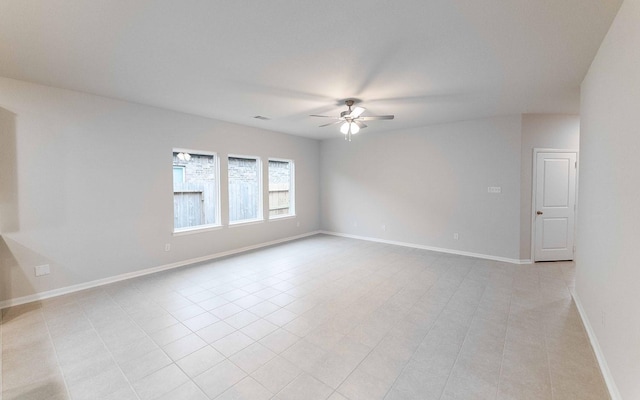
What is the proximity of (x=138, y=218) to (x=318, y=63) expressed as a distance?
3.63 meters

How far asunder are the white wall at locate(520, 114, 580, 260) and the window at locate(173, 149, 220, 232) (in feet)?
18.9

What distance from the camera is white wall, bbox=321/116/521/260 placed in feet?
15.7

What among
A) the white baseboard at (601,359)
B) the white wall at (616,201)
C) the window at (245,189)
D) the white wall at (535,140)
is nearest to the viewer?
the white wall at (616,201)

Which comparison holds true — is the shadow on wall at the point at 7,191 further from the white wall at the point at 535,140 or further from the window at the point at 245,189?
the white wall at the point at 535,140

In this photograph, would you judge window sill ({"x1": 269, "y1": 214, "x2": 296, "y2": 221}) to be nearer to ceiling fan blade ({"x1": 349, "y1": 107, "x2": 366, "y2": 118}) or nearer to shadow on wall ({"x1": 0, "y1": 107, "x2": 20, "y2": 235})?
ceiling fan blade ({"x1": 349, "y1": 107, "x2": 366, "y2": 118})

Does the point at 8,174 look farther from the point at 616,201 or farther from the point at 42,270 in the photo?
the point at 616,201

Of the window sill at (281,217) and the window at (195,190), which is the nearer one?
the window at (195,190)

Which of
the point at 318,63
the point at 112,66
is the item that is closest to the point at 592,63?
the point at 318,63

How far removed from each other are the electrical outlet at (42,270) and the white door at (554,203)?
751cm

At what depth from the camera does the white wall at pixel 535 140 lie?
4.59 metres

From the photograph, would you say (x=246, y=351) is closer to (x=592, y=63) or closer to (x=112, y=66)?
(x=112, y=66)

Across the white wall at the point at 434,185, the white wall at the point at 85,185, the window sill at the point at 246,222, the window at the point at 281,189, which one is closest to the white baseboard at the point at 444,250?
the white wall at the point at 434,185

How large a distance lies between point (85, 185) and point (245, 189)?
2.73 m

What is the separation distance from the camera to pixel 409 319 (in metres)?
2.78
